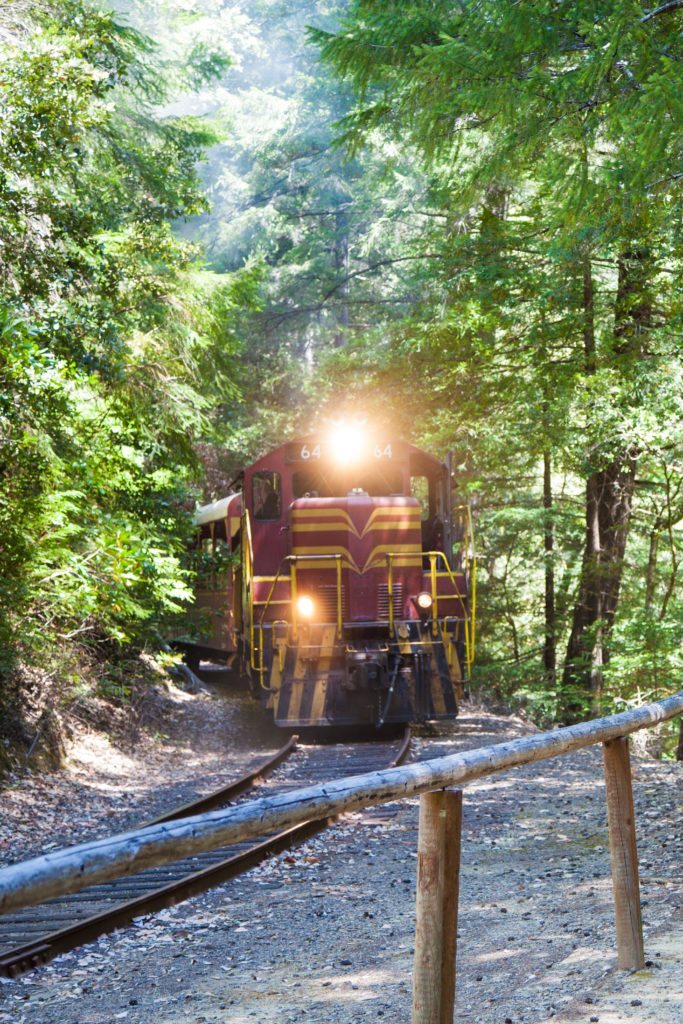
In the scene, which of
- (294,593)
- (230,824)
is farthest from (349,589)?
(230,824)

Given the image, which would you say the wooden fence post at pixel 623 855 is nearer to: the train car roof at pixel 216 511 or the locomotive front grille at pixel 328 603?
the locomotive front grille at pixel 328 603

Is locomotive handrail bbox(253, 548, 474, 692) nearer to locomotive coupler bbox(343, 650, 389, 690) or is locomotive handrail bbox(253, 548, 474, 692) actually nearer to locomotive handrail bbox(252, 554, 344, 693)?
locomotive handrail bbox(252, 554, 344, 693)

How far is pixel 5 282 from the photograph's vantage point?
961 centimetres

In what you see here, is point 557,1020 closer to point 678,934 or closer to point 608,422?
point 678,934

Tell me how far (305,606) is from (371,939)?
24.9 ft

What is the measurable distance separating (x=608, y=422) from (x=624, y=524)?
11.5ft

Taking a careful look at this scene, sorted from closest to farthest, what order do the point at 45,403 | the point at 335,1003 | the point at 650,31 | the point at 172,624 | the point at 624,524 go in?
1. the point at 335,1003
2. the point at 650,31
3. the point at 45,403
4. the point at 172,624
5. the point at 624,524

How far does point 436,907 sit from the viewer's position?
292 centimetres

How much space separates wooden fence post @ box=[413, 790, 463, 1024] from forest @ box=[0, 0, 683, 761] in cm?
499

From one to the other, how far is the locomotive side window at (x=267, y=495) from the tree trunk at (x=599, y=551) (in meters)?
5.28

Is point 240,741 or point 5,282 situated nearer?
point 5,282

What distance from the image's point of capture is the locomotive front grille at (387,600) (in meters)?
13.1

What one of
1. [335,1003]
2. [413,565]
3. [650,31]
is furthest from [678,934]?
[413,565]

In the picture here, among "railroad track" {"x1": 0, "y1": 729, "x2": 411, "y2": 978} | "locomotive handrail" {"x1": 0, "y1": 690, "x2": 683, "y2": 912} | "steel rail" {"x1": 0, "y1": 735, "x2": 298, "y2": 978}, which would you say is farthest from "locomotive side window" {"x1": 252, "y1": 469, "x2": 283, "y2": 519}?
"locomotive handrail" {"x1": 0, "y1": 690, "x2": 683, "y2": 912}
